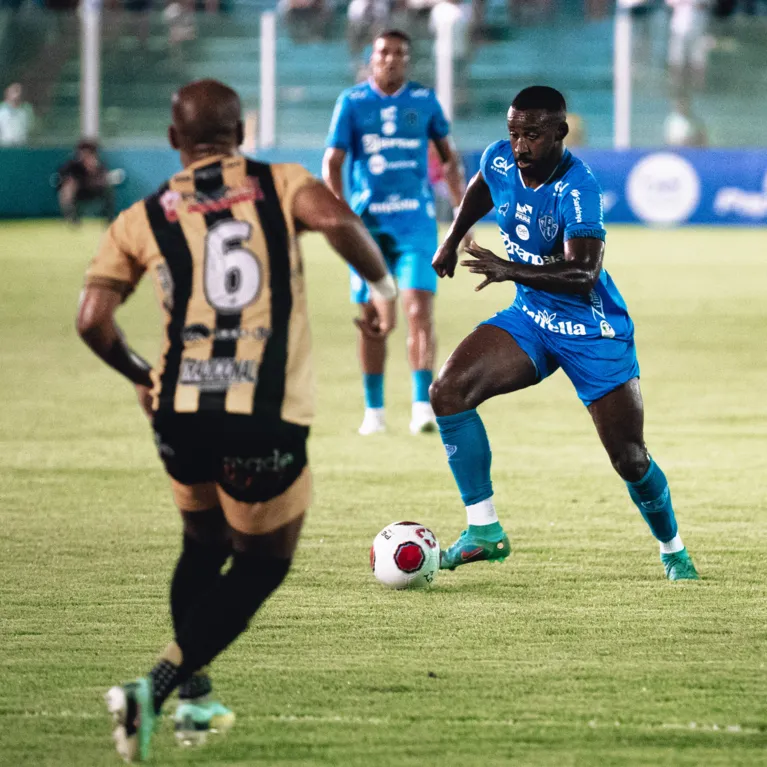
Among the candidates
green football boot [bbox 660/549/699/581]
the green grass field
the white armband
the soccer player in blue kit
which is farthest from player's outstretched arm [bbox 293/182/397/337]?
green football boot [bbox 660/549/699/581]

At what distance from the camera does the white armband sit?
4.12 meters

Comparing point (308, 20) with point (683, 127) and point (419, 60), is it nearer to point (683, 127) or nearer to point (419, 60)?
point (419, 60)

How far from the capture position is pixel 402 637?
5.26m

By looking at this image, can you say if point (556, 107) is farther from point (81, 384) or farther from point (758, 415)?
point (81, 384)

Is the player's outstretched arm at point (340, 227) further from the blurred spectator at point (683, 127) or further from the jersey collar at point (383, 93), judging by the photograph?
the blurred spectator at point (683, 127)

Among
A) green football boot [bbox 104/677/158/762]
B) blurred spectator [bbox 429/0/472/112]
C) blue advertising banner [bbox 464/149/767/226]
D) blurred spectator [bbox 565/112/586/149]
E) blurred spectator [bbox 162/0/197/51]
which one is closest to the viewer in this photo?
green football boot [bbox 104/677/158/762]

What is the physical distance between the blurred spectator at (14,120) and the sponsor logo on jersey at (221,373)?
25.9m

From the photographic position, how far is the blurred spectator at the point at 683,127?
89.6ft

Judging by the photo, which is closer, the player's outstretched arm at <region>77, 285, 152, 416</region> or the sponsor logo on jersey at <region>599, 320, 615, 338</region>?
the player's outstretched arm at <region>77, 285, 152, 416</region>

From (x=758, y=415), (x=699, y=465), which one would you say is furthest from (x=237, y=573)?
(x=758, y=415)

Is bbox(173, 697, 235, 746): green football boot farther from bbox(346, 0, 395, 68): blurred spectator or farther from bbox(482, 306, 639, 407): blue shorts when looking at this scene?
bbox(346, 0, 395, 68): blurred spectator

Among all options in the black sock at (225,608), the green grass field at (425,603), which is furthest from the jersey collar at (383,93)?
the black sock at (225,608)

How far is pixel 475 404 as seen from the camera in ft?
19.9

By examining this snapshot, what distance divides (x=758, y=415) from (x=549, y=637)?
212 inches
